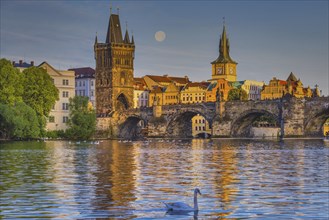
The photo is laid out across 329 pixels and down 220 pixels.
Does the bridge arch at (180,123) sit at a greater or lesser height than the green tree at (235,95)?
lesser

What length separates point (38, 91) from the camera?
107 meters

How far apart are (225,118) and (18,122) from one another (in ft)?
146

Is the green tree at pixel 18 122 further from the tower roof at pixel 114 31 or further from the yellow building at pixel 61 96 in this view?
the tower roof at pixel 114 31

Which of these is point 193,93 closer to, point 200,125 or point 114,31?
point 200,125

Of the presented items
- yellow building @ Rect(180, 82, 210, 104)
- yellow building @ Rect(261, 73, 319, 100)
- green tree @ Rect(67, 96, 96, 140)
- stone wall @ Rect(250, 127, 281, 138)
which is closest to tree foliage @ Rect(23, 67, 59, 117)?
green tree @ Rect(67, 96, 96, 140)

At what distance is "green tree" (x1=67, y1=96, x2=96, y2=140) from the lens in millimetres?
117250

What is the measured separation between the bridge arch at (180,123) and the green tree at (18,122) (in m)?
42.2

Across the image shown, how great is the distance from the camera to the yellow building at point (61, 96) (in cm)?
12444

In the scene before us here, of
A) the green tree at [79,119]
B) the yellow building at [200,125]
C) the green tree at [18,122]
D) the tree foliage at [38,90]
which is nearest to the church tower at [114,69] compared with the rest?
the yellow building at [200,125]

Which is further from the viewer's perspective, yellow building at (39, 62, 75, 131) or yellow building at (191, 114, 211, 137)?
yellow building at (191, 114, 211, 137)

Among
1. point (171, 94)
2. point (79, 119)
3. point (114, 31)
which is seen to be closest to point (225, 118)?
point (79, 119)

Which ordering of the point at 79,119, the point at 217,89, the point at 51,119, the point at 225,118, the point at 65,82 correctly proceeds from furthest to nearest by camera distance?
the point at 217,89 < the point at 225,118 < the point at 65,82 < the point at 51,119 < the point at 79,119

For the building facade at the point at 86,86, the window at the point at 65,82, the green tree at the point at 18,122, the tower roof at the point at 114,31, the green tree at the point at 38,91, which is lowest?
the green tree at the point at 18,122

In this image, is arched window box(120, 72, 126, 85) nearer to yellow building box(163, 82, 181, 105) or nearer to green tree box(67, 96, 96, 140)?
yellow building box(163, 82, 181, 105)
